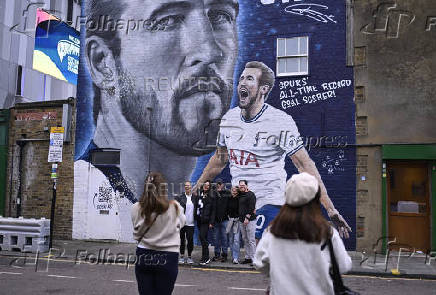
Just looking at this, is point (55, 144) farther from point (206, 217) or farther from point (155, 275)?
point (155, 275)

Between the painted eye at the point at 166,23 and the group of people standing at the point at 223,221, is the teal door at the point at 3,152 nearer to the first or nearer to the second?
the painted eye at the point at 166,23

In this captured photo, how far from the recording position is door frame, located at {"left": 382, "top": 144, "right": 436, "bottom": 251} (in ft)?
43.6

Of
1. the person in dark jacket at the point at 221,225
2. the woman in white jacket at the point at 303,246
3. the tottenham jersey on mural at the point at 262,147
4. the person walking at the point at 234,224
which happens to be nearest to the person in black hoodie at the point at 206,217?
the person in dark jacket at the point at 221,225

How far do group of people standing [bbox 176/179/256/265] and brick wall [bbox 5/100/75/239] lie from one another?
6120 mm

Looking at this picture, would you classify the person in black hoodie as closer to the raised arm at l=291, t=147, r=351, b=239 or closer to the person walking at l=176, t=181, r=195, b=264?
the person walking at l=176, t=181, r=195, b=264

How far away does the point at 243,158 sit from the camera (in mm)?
14945

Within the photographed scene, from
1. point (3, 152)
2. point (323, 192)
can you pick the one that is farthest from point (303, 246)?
point (3, 152)

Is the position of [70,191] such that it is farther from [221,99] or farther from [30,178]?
[221,99]

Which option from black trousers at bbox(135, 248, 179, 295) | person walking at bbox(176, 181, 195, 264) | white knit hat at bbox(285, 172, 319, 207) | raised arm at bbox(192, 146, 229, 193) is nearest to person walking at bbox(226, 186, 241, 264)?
person walking at bbox(176, 181, 195, 264)

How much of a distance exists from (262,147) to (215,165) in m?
1.66

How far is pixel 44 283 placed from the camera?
920cm

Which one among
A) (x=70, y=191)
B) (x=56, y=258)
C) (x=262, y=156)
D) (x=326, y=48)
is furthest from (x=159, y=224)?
(x=70, y=191)

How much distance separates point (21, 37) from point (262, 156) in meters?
23.0

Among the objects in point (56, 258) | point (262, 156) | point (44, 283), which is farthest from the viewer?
point (262, 156)
